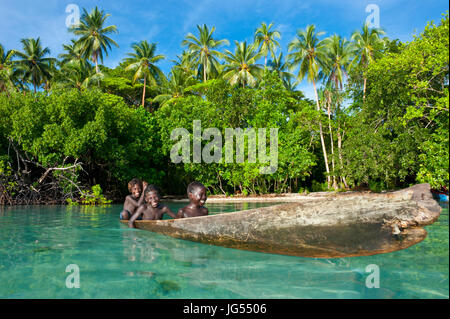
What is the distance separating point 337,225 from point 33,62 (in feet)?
110

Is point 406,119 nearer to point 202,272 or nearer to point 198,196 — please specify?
point 198,196

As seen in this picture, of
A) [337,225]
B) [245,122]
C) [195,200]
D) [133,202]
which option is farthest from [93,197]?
[337,225]

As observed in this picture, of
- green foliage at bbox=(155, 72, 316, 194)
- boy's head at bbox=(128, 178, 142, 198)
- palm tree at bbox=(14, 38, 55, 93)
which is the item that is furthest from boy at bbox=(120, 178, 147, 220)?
palm tree at bbox=(14, 38, 55, 93)

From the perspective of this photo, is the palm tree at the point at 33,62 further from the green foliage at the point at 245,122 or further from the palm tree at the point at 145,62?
the green foliage at the point at 245,122

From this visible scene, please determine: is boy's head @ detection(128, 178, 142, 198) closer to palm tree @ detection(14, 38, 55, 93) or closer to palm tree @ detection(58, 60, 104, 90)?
palm tree @ detection(58, 60, 104, 90)

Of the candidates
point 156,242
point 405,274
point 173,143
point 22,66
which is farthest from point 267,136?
point 22,66

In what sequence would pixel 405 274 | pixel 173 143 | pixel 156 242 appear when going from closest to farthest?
1. pixel 405 274
2. pixel 156 242
3. pixel 173 143

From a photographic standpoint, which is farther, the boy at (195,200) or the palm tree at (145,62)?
the palm tree at (145,62)

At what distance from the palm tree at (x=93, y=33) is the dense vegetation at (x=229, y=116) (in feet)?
0.36

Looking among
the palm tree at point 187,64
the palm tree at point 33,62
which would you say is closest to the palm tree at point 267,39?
the palm tree at point 187,64

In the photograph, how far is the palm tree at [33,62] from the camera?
27656mm

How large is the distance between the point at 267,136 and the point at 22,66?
2422 centimetres
